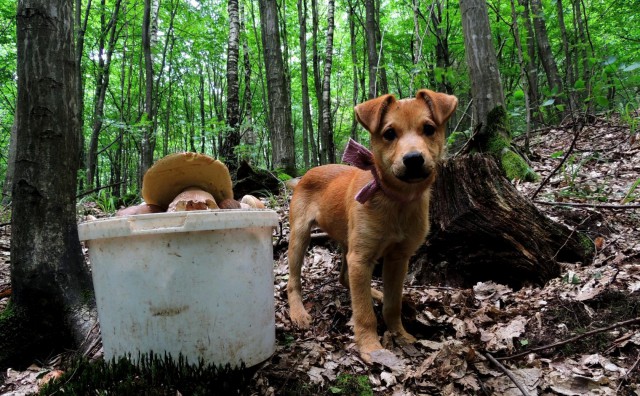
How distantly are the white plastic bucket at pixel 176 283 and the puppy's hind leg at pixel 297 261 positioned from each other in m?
1.30

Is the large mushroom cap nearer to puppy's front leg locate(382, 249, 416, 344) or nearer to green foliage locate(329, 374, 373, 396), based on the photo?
puppy's front leg locate(382, 249, 416, 344)

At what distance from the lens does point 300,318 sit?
3506 mm

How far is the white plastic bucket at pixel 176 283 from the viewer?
214 centimetres

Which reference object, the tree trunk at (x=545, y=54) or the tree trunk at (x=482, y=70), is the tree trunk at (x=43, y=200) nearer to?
the tree trunk at (x=482, y=70)

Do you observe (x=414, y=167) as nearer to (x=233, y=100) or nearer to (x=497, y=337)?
(x=497, y=337)

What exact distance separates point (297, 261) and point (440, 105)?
1.92m

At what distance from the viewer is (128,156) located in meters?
27.2

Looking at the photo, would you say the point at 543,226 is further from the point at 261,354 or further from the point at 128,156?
the point at 128,156

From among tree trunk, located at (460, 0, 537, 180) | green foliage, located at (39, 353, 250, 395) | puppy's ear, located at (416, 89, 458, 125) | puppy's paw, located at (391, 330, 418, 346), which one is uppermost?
tree trunk, located at (460, 0, 537, 180)

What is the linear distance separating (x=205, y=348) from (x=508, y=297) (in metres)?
2.64

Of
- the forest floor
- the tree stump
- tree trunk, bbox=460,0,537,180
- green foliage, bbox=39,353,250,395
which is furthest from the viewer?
tree trunk, bbox=460,0,537,180

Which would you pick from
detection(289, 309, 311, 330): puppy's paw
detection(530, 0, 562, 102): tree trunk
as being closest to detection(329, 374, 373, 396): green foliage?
detection(289, 309, 311, 330): puppy's paw

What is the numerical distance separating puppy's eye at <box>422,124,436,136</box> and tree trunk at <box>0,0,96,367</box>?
2604 millimetres

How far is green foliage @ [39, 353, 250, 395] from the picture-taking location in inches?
81.7
